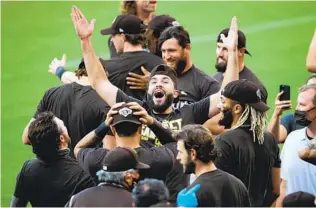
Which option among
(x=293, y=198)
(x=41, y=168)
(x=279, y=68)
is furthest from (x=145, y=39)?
(x=279, y=68)

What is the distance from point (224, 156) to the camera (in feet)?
24.9

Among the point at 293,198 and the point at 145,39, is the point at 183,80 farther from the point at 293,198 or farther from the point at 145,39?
the point at 293,198

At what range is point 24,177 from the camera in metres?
7.61

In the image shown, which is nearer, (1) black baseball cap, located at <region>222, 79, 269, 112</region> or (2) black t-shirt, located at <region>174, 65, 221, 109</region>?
(1) black baseball cap, located at <region>222, 79, 269, 112</region>

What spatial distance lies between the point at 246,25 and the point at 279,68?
133 cm

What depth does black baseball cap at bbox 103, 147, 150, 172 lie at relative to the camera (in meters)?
6.78

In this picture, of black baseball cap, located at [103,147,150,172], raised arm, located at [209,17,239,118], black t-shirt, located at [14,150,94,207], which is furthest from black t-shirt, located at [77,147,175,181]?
raised arm, located at [209,17,239,118]

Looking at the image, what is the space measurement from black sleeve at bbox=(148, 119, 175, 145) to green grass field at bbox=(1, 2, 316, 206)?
5.03m

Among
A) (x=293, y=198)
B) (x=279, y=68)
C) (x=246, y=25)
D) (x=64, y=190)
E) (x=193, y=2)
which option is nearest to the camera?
(x=293, y=198)

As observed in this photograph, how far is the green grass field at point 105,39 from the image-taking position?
13648mm

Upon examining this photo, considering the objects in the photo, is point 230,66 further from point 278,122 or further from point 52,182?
point 52,182

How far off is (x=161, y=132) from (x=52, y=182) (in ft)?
2.78

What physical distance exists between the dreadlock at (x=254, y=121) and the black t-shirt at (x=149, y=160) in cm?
64

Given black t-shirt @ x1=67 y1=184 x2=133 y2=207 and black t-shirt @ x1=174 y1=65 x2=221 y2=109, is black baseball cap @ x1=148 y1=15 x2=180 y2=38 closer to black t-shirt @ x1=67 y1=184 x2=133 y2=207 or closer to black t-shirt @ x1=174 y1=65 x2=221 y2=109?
black t-shirt @ x1=174 y1=65 x2=221 y2=109
